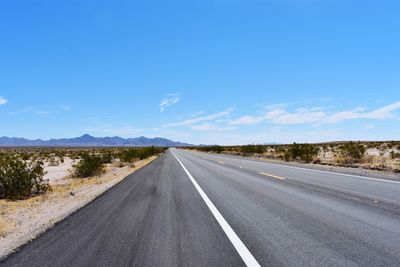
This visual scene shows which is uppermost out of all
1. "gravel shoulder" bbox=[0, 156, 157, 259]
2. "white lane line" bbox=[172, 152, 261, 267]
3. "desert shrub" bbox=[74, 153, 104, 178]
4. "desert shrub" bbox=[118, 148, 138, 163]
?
"desert shrub" bbox=[118, 148, 138, 163]

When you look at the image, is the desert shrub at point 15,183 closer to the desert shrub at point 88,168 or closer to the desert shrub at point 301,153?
the desert shrub at point 88,168

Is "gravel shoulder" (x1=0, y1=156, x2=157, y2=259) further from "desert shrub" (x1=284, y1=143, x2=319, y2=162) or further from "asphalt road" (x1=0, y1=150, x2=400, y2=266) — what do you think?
"desert shrub" (x1=284, y1=143, x2=319, y2=162)

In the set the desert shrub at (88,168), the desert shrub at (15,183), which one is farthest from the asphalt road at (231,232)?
the desert shrub at (88,168)

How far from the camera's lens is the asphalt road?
493 cm

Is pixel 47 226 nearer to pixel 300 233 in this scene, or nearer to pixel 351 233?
pixel 300 233

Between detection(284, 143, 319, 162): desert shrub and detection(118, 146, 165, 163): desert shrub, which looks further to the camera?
detection(118, 146, 165, 163): desert shrub

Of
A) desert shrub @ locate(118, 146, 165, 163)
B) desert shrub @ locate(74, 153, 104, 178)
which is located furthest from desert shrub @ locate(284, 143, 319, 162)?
desert shrub @ locate(74, 153, 104, 178)

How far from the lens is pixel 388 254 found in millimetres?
4852

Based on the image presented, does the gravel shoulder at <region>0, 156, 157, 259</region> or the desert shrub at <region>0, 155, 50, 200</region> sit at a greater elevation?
the desert shrub at <region>0, 155, 50, 200</region>

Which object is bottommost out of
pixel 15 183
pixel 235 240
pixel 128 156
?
pixel 235 240

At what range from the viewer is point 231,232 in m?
6.38

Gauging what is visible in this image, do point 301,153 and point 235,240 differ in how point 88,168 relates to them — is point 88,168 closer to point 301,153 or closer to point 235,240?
point 301,153

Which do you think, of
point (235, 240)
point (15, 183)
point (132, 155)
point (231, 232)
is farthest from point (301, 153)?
point (235, 240)

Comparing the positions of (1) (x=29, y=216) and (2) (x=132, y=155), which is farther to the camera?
(2) (x=132, y=155)
